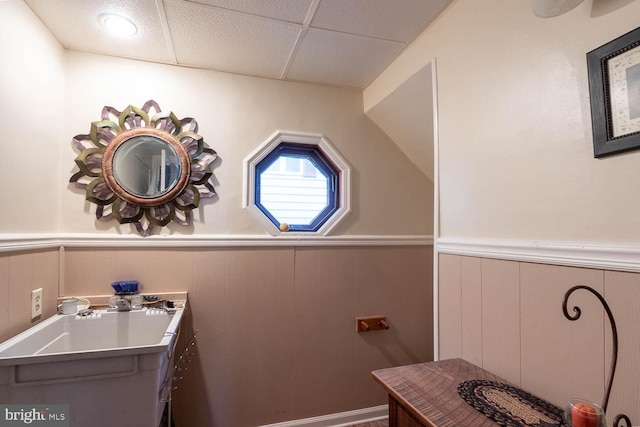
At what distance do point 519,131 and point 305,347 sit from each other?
5.52 ft

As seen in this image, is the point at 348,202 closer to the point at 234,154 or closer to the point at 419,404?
the point at 234,154

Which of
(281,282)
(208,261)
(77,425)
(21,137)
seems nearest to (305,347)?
(281,282)

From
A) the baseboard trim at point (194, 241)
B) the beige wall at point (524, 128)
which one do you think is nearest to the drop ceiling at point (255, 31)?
the beige wall at point (524, 128)

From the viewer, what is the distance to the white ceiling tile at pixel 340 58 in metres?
1.63

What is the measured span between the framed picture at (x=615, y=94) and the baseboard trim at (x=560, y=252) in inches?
9.9

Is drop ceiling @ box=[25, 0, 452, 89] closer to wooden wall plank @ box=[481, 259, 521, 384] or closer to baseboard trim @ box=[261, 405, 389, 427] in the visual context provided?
wooden wall plank @ box=[481, 259, 521, 384]

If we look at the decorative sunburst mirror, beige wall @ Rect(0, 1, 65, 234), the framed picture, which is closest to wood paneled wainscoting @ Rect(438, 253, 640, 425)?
the framed picture

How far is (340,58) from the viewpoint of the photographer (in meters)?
1.80

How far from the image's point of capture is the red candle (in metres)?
0.69

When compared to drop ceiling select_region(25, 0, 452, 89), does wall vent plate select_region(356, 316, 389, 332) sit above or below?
below

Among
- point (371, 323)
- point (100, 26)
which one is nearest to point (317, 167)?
point (371, 323)

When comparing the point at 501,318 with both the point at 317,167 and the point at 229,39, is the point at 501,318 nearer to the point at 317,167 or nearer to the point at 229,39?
the point at 317,167

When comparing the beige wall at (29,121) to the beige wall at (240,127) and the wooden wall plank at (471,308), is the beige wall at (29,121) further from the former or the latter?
the wooden wall plank at (471,308)

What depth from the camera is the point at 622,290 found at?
781 mm
